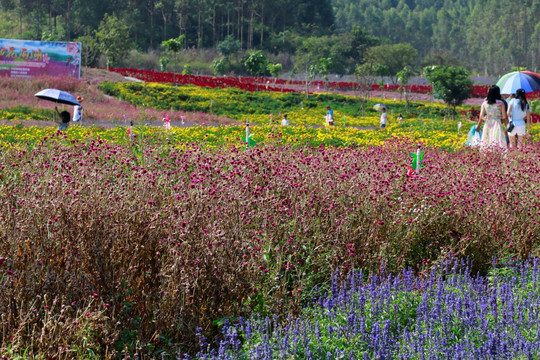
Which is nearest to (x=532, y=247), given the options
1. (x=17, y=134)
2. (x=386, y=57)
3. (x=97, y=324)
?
(x=97, y=324)

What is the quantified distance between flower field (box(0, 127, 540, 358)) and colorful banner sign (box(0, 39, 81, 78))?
2593 centimetres

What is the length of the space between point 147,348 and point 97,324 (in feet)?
1.46

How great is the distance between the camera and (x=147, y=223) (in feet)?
13.7

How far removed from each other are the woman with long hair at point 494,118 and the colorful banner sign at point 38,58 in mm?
25193

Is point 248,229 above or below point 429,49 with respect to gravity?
below

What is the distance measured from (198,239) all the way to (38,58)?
98.3 feet

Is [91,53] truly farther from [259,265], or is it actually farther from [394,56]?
[259,265]

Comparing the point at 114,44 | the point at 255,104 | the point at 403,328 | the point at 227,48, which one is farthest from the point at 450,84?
the point at 227,48

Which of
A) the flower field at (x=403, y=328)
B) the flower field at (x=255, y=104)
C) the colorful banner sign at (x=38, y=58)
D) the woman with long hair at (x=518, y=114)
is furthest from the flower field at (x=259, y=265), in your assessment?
the colorful banner sign at (x=38, y=58)

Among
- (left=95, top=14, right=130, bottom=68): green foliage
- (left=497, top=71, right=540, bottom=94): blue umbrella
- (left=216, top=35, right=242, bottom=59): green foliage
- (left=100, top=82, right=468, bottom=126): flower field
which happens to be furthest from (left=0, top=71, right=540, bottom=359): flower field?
(left=216, top=35, right=242, bottom=59): green foliage

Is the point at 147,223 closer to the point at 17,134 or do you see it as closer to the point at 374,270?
the point at 374,270

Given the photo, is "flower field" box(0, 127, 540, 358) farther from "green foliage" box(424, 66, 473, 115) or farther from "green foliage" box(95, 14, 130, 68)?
"green foliage" box(95, 14, 130, 68)

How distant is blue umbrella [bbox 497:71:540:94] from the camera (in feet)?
46.1

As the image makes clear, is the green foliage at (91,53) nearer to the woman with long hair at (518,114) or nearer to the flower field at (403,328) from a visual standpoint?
the woman with long hair at (518,114)
